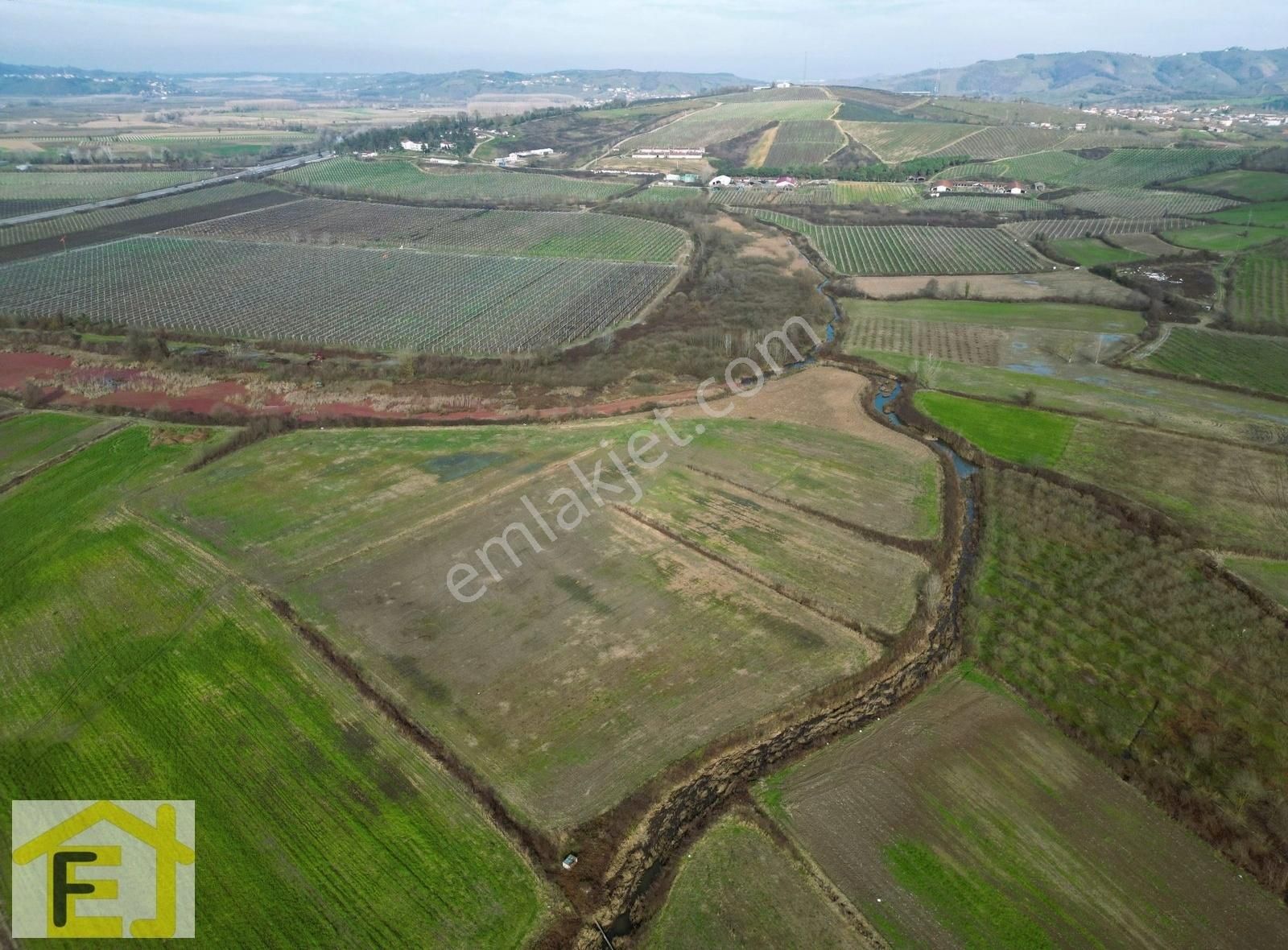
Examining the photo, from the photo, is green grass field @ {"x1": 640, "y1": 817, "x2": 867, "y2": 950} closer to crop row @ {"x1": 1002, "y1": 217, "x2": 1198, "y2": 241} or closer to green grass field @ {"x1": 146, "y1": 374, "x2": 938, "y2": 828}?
green grass field @ {"x1": 146, "y1": 374, "x2": 938, "y2": 828}

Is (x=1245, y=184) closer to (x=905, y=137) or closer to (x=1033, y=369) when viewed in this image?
(x=905, y=137)

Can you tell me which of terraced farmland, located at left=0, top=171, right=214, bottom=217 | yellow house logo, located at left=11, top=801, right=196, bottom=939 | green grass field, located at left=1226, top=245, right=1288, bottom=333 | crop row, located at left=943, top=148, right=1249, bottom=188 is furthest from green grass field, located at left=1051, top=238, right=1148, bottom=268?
terraced farmland, located at left=0, top=171, right=214, bottom=217

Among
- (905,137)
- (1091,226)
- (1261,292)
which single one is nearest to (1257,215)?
(1091,226)

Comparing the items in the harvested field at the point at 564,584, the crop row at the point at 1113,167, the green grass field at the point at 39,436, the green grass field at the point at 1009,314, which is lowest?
the harvested field at the point at 564,584

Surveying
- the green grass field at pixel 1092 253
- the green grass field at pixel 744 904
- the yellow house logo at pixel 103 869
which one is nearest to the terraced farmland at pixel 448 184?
the green grass field at pixel 1092 253

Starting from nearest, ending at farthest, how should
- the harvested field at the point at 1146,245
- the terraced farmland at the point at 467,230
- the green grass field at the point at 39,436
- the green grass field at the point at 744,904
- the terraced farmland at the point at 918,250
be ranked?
the green grass field at the point at 744,904 → the green grass field at the point at 39,436 → the terraced farmland at the point at 918,250 → the harvested field at the point at 1146,245 → the terraced farmland at the point at 467,230

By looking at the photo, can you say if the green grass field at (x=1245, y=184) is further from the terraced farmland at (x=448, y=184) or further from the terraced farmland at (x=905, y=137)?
the terraced farmland at (x=448, y=184)
